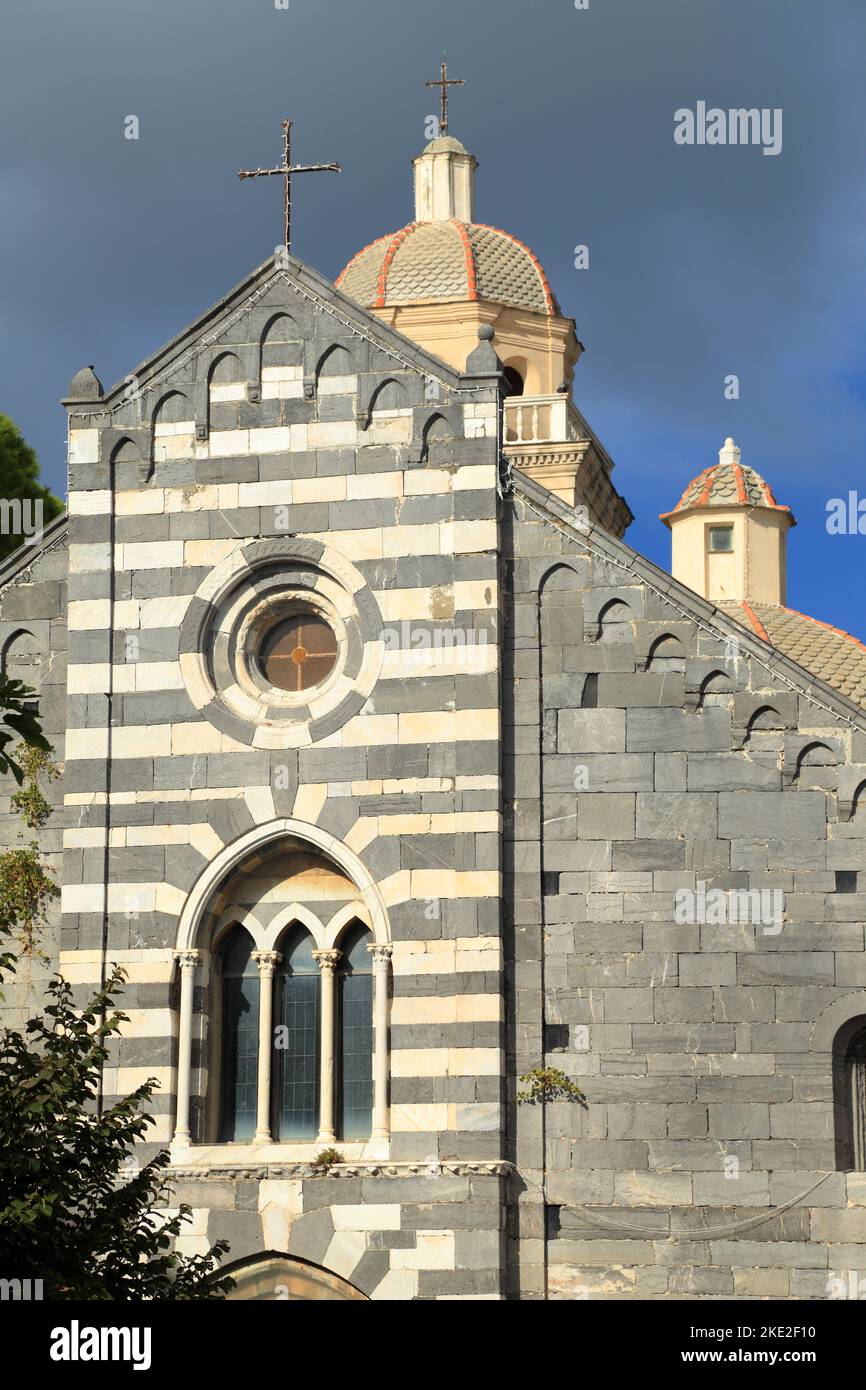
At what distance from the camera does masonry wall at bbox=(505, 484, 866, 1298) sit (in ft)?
88.6

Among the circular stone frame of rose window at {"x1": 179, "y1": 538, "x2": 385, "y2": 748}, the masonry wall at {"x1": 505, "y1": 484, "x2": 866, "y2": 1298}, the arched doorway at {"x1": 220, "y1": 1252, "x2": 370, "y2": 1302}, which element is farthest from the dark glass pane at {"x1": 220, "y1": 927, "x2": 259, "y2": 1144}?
the masonry wall at {"x1": 505, "y1": 484, "x2": 866, "y2": 1298}

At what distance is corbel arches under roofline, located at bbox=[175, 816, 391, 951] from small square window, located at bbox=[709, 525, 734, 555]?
18.5 meters

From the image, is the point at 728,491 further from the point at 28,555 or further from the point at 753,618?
the point at 28,555

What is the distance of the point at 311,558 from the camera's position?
2917 centimetres

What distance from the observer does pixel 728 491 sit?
4550 cm

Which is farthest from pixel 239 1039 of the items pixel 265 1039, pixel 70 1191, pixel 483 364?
pixel 483 364

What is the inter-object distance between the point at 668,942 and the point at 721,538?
18792mm

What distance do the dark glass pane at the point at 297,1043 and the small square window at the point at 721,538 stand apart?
18552 millimetres

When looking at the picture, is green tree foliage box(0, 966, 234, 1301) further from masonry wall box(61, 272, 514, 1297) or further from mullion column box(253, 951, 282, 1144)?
mullion column box(253, 951, 282, 1144)

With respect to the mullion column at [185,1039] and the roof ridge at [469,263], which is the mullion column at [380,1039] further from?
the roof ridge at [469,263]

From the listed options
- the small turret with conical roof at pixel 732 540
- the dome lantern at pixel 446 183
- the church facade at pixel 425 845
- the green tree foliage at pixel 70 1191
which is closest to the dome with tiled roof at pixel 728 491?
the small turret with conical roof at pixel 732 540

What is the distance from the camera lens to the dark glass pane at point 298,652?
2933cm
